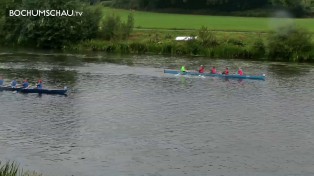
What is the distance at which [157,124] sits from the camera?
35344mm

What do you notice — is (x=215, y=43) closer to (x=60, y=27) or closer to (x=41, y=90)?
(x=60, y=27)

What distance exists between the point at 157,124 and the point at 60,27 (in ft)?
148

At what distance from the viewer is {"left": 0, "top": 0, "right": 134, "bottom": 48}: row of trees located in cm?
7669

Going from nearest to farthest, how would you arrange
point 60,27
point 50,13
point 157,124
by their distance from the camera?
point 157,124 < point 60,27 < point 50,13

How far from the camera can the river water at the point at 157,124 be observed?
2802 centimetres

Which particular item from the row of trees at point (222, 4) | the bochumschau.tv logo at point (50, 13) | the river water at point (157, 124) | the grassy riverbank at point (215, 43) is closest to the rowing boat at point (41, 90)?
the river water at point (157, 124)

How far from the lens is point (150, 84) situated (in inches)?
1939

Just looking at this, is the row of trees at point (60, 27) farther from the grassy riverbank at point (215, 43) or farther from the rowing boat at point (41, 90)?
the rowing boat at point (41, 90)

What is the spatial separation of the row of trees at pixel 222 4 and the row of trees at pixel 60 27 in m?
40.5

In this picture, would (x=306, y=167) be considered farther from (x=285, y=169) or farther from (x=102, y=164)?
(x=102, y=164)

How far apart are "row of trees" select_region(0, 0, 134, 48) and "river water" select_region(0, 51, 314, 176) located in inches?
821

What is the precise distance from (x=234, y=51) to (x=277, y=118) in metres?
30.9

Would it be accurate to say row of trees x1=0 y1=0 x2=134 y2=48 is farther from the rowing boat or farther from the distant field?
the rowing boat

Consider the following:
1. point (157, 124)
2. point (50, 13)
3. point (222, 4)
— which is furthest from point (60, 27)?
point (222, 4)
